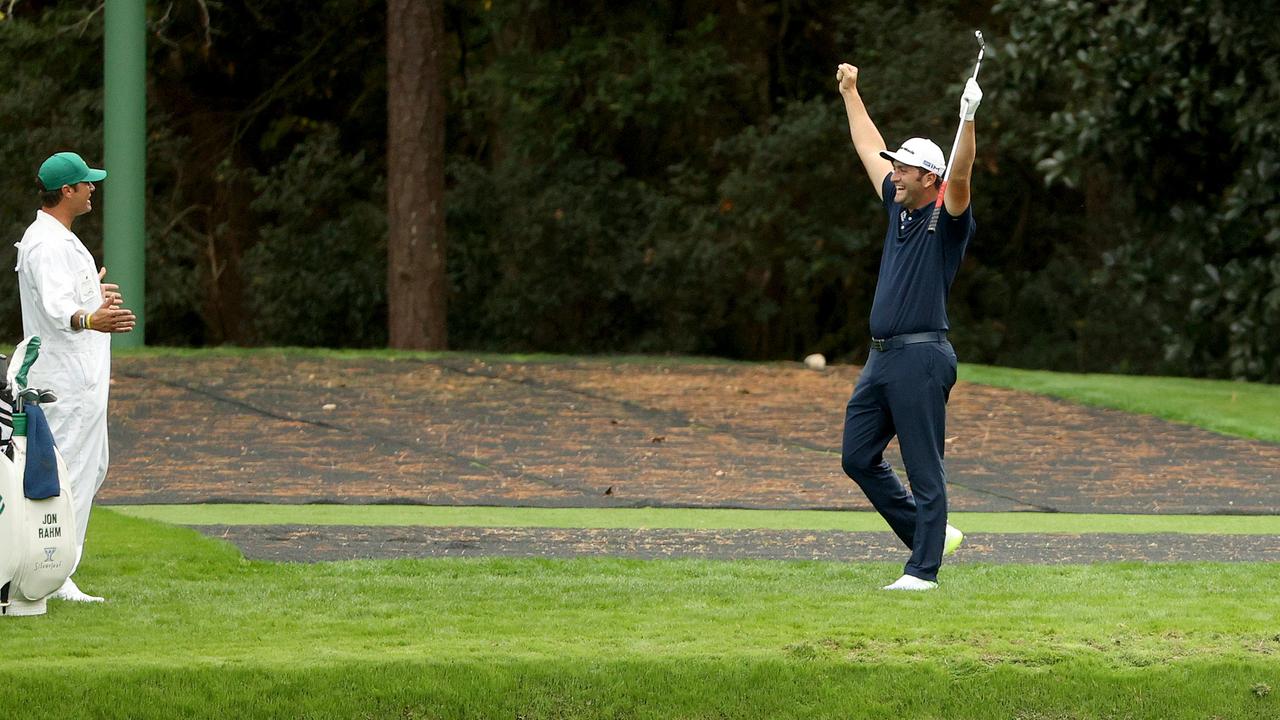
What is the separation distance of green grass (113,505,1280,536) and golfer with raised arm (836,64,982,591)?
8.50 ft

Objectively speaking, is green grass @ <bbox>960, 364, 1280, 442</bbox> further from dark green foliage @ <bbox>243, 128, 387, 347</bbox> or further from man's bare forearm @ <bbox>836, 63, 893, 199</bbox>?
dark green foliage @ <bbox>243, 128, 387, 347</bbox>

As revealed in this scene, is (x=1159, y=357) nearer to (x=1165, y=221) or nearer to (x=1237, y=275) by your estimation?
(x=1165, y=221)

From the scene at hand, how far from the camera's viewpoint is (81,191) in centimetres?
819

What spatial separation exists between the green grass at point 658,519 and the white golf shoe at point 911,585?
263cm

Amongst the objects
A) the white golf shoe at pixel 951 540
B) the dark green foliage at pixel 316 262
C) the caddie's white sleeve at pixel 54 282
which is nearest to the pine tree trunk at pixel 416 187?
the dark green foliage at pixel 316 262

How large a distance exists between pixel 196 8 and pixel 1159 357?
14.8 m

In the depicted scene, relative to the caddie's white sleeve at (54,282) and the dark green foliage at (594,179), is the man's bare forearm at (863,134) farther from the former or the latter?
the dark green foliage at (594,179)

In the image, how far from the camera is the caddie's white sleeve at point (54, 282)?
7883 mm

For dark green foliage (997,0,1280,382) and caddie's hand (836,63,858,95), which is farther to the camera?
dark green foliage (997,0,1280,382)

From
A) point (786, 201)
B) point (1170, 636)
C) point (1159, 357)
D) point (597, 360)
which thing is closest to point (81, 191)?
point (1170, 636)

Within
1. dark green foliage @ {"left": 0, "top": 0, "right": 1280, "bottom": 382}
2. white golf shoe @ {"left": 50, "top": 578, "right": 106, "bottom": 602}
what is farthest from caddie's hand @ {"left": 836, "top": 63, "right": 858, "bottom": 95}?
dark green foliage @ {"left": 0, "top": 0, "right": 1280, "bottom": 382}

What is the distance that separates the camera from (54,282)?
790cm

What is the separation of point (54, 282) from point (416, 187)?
62.7ft

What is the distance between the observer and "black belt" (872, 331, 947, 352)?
325 inches
